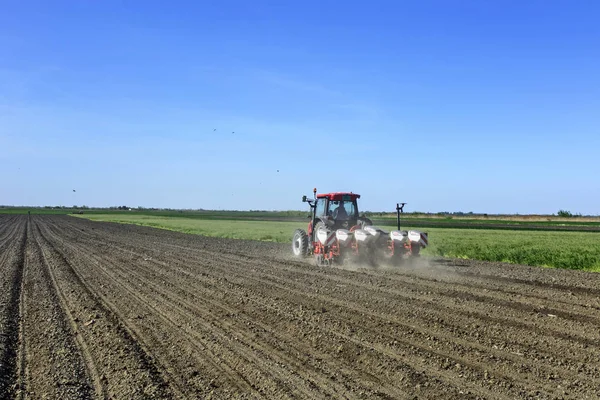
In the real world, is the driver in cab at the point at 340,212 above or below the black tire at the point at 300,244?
above

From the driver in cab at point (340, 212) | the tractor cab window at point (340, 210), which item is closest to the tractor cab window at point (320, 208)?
the tractor cab window at point (340, 210)

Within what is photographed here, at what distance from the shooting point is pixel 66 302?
34.8ft

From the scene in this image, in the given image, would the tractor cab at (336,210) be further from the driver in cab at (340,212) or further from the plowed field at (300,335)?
the plowed field at (300,335)

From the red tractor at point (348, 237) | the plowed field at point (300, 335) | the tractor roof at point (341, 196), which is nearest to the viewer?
the plowed field at point (300, 335)

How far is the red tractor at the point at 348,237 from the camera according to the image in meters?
15.8

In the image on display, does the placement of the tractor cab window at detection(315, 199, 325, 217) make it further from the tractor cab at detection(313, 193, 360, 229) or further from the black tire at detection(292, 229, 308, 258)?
the black tire at detection(292, 229, 308, 258)

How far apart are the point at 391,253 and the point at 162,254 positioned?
976 centimetres

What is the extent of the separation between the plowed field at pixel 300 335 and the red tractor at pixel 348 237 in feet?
4.81

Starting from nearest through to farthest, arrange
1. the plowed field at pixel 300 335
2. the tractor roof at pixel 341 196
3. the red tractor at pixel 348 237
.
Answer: the plowed field at pixel 300 335 → the red tractor at pixel 348 237 → the tractor roof at pixel 341 196

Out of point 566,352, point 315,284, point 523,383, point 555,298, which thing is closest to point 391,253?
point 315,284

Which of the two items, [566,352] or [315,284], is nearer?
[566,352]

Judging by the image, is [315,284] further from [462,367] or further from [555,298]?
[462,367]

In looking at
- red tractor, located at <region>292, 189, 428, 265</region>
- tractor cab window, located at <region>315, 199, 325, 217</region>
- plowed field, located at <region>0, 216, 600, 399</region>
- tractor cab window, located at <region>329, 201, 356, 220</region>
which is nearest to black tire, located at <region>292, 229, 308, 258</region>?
red tractor, located at <region>292, 189, 428, 265</region>

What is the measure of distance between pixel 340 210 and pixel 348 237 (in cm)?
193
